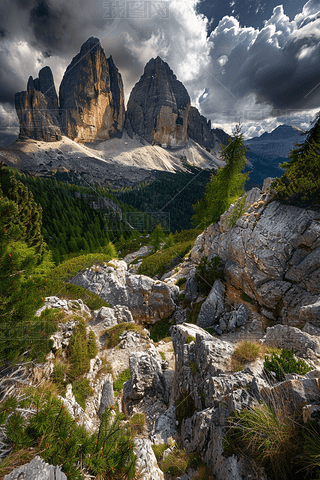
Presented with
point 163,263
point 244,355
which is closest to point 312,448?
point 244,355

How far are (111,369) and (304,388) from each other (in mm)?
10312

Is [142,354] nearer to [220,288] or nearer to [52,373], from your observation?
[52,373]

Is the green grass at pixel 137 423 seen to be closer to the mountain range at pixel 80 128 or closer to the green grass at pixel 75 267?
the green grass at pixel 75 267

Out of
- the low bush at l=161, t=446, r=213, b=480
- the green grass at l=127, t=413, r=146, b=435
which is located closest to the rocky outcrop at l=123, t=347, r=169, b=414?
the green grass at l=127, t=413, r=146, b=435

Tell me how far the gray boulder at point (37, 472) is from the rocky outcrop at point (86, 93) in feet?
708

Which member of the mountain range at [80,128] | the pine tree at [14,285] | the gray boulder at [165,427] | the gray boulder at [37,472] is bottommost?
the gray boulder at [165,427]

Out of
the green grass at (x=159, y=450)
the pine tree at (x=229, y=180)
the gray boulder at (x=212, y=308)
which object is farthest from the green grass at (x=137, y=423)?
the pine tree at (x=229, y=180)

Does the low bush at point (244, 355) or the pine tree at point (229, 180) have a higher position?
the pine tree at point (229, 180)

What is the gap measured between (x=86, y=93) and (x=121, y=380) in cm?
23099

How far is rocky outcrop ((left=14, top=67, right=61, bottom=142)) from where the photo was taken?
150m

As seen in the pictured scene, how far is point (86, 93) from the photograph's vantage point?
171 metres

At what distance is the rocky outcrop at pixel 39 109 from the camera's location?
149500 mm

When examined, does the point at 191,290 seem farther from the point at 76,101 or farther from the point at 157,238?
the point at 76,101

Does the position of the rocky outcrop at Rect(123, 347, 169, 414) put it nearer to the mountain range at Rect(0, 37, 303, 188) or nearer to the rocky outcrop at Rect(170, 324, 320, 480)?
the rocky outcrop at Rect(170, 324, 320, 480)
